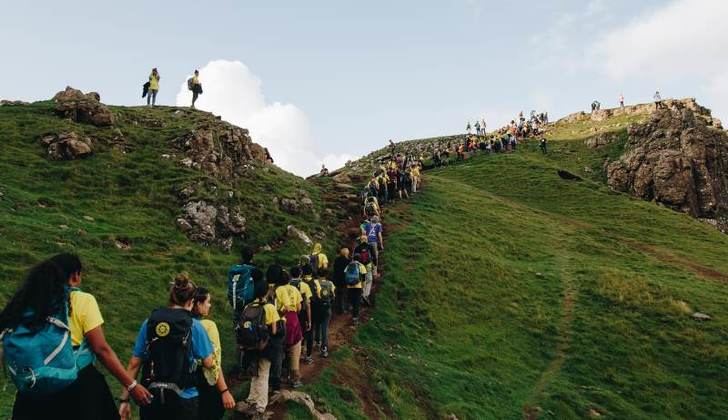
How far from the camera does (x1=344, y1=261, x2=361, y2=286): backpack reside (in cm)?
2203

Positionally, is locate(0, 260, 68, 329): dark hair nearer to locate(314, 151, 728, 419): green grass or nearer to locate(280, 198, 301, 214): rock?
locate(314, 151, 728, 419): green grass

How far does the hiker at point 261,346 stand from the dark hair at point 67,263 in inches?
239

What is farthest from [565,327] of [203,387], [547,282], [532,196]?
[532,196]

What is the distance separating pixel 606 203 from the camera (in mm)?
61656

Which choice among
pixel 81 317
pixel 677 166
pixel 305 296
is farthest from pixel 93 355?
pixel 677 166

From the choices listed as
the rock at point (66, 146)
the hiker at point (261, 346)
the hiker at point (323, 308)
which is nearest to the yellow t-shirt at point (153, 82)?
the rock at point (66, 146)

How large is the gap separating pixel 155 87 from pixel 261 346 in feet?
115

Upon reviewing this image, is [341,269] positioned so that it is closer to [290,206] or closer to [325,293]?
[325,293]

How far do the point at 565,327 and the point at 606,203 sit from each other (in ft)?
118

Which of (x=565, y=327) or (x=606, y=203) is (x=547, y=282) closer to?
(x=565, y=327)

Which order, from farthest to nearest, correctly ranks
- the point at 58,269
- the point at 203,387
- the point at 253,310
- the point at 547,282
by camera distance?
the point at 547,282 → the point at 253,310 → the point at 203,387 → the point at 58,269

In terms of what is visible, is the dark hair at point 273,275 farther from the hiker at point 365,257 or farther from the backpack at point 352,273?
the hiker at point 365,257

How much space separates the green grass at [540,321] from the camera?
2233 centimetres

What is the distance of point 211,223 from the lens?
27969mm
